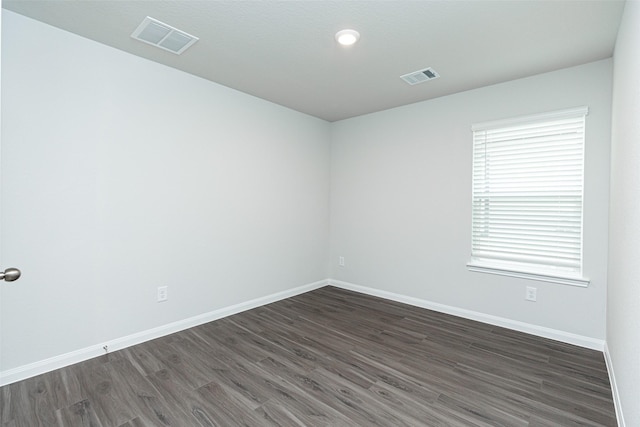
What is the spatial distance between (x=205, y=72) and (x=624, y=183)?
333cm

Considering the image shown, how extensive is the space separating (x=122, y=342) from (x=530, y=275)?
3727mm

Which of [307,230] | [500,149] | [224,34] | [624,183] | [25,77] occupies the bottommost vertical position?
[307,230]

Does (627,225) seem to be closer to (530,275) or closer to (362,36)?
(530,275)

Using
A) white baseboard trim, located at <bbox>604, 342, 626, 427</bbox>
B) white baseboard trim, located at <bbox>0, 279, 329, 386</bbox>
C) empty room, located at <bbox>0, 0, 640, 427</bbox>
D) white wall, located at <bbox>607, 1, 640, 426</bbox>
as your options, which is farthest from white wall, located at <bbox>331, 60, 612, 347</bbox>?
white baseboard trim, located at <bbox>0, 279, 329, 386</bbox>

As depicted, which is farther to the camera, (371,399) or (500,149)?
(500,149)

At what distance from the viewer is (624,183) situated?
75.0 inches

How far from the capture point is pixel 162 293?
3.02 metres

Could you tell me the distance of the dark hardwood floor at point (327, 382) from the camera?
77.2 inches

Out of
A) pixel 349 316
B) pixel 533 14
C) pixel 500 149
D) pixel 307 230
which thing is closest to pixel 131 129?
pixel 307 230

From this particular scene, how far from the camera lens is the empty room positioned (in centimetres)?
210

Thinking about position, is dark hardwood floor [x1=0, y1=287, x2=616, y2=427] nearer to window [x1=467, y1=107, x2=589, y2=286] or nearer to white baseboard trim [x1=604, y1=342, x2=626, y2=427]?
white baseboard trim [x1=604, y1=342, x2=626, y2=427]

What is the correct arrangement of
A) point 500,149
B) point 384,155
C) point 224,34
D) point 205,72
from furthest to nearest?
point 384,155 → point 500,149 → point 205,72 → point 224,34

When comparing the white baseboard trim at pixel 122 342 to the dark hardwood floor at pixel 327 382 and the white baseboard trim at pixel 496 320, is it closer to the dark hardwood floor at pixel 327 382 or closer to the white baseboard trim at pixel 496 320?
the dark hardwood floor at pixel 327 382

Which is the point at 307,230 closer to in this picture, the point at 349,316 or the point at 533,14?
the point at 349,316
